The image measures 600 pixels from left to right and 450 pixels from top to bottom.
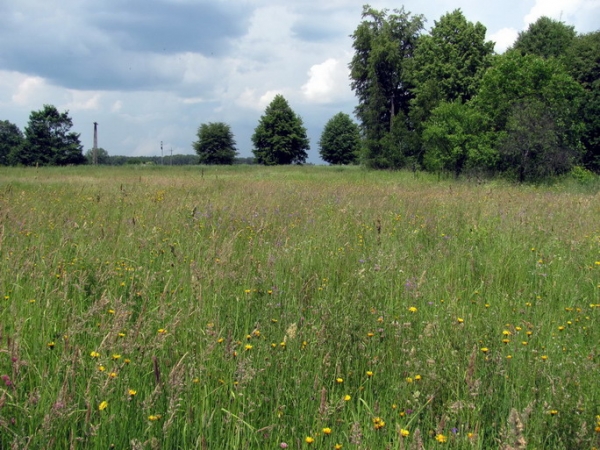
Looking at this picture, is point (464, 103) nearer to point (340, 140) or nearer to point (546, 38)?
point (546, 38)

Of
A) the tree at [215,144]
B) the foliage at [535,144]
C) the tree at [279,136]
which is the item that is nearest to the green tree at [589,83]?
the foliage at [535,144]

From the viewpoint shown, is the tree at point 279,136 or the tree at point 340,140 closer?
the tree at point 279,136

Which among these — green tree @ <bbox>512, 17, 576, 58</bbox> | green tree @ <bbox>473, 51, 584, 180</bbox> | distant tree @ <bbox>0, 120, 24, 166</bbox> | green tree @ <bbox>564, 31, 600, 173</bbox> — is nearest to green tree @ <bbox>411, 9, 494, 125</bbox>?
green tree @ <bbox>512, 17, 576, 58</bbox>

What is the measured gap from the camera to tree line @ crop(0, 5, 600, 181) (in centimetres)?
1895

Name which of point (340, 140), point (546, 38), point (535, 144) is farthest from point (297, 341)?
point (340, 140)

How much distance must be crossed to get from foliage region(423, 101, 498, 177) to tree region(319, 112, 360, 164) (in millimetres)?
59439

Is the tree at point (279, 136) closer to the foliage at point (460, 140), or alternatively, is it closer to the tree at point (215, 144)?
the tree at point (215, 144)

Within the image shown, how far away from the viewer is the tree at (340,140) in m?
81.7

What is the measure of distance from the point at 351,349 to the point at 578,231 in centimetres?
453

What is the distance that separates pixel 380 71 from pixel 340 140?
46.3m

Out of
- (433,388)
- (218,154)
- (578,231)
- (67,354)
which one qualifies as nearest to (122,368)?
(67,354)

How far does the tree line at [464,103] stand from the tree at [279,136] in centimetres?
2589

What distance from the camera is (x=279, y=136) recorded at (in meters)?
69.4

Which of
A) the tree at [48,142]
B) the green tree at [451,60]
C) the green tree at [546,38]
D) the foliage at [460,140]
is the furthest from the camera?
the tree at [48,142]
